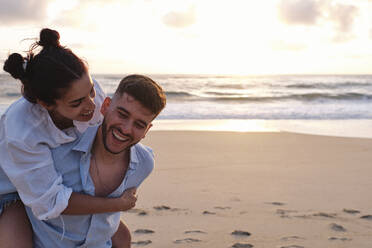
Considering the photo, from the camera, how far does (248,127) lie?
11.5m

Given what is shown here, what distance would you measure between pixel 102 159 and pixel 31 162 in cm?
48

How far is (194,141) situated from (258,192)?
11.0ft

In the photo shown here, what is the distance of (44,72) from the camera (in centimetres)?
244

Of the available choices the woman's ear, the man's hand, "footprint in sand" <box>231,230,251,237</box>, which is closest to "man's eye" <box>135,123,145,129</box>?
the woman's ear

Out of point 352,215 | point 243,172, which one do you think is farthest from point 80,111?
point 243,172

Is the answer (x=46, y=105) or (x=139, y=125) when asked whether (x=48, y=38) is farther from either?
(x=139, y=125)

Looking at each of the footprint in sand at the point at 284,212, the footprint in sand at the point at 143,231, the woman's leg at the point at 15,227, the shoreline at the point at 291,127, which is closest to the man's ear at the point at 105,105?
the woman's leg at the point at 15,227

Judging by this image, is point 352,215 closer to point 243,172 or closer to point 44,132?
point 243,172

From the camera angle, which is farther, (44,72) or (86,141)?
(86,141)

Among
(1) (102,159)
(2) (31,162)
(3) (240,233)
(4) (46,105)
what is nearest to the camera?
(2) (31,162)

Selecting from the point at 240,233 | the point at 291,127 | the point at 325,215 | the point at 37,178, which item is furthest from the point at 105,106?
the point at 291,127

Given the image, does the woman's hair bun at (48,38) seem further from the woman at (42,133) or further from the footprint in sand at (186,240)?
the footprint in sand at (186,240)

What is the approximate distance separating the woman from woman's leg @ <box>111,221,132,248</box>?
61 cm

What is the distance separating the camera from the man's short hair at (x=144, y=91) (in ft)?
8.54
